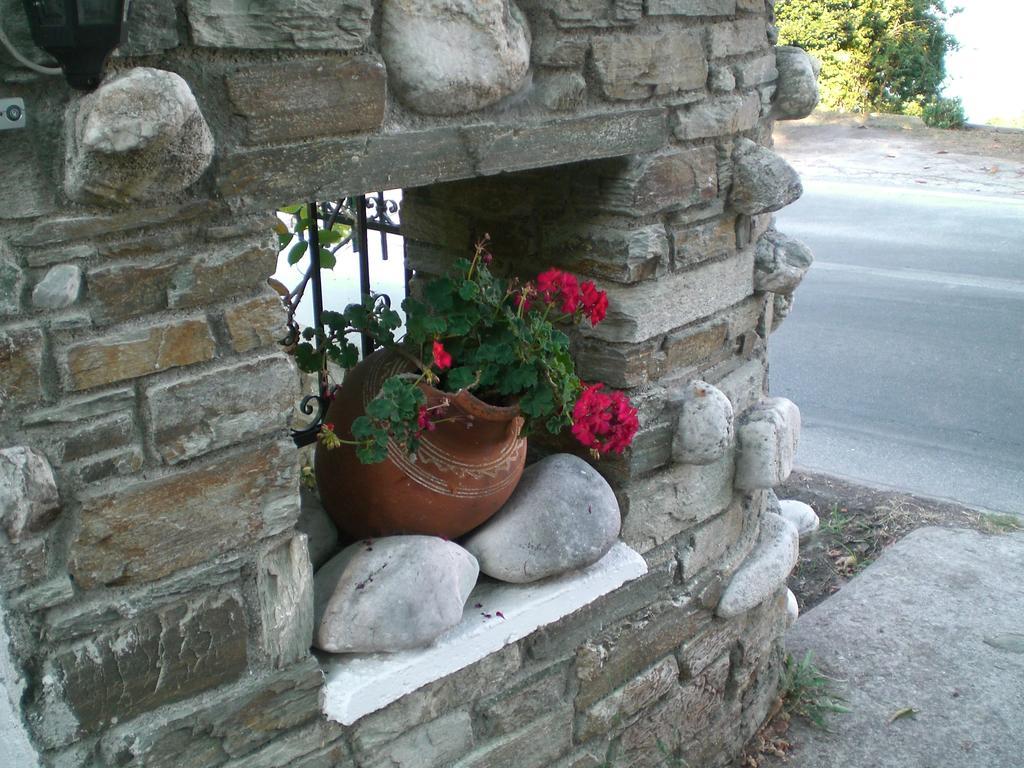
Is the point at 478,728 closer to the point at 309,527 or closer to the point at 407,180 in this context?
the point at 309,527

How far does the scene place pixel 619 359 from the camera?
7.45 feet

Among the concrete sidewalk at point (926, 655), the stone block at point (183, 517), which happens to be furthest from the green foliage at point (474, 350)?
the concrete sidewalk at point (926, 655)

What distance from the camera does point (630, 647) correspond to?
2436 millimetres

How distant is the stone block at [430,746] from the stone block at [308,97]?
1.13m

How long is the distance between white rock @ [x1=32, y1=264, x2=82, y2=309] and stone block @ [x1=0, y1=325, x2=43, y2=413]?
0.13 feet

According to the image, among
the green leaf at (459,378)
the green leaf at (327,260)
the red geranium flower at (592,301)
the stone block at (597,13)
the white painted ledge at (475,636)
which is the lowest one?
the white painted ledge at (475,636)

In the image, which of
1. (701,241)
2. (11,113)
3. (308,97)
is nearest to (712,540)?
(701,241)

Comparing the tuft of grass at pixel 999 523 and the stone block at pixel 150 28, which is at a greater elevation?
the stone block at pixel 150 28

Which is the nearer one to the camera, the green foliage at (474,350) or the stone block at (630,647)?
the green foliage at (474,350)

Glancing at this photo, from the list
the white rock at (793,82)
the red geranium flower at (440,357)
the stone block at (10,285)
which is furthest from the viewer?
the white rock at (793,82)

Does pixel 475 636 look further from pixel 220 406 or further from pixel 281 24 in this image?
pixel 281 24

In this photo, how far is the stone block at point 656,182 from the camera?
7.07 ft

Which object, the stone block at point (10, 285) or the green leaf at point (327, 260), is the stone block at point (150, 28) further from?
the green leaf at point (327, 260)

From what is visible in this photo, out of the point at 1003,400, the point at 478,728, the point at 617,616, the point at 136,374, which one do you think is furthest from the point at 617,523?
the point at 1003,400
